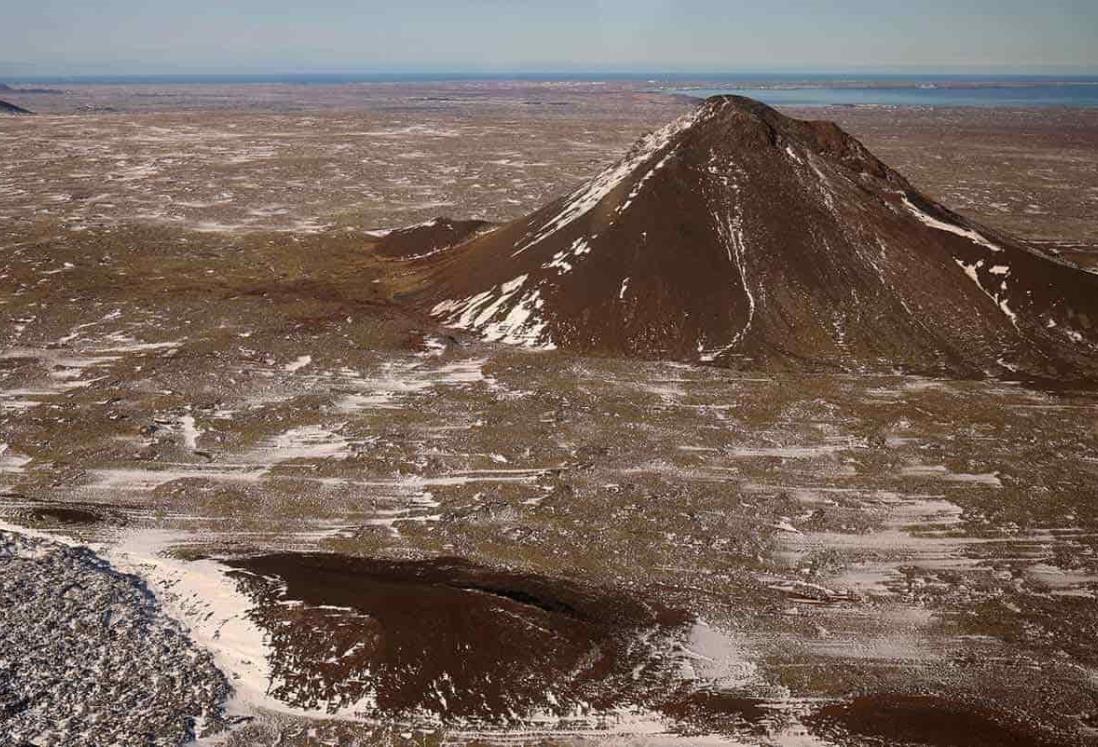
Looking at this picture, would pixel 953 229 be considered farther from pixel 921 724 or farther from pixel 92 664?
pixel 92 664

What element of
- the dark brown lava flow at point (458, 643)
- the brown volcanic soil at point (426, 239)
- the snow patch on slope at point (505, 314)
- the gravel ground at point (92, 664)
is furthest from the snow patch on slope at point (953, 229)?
the gravel ground at point (92, 664)

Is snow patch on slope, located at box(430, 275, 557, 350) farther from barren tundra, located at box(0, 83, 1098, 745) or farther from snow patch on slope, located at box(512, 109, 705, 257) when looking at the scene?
snow patch on slope, located at box(512, 109, 705, 257)

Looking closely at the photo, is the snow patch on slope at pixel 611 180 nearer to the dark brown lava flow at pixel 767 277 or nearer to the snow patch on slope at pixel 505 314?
the dark brown lava flow at pixel 767 277

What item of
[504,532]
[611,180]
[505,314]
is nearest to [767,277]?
[611,180]

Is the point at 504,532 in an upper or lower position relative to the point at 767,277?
lower

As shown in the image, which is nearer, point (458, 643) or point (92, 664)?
point (92, 664)

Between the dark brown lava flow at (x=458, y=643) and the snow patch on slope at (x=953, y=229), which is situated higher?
the snow patch on slope at (x=953, y=229)
